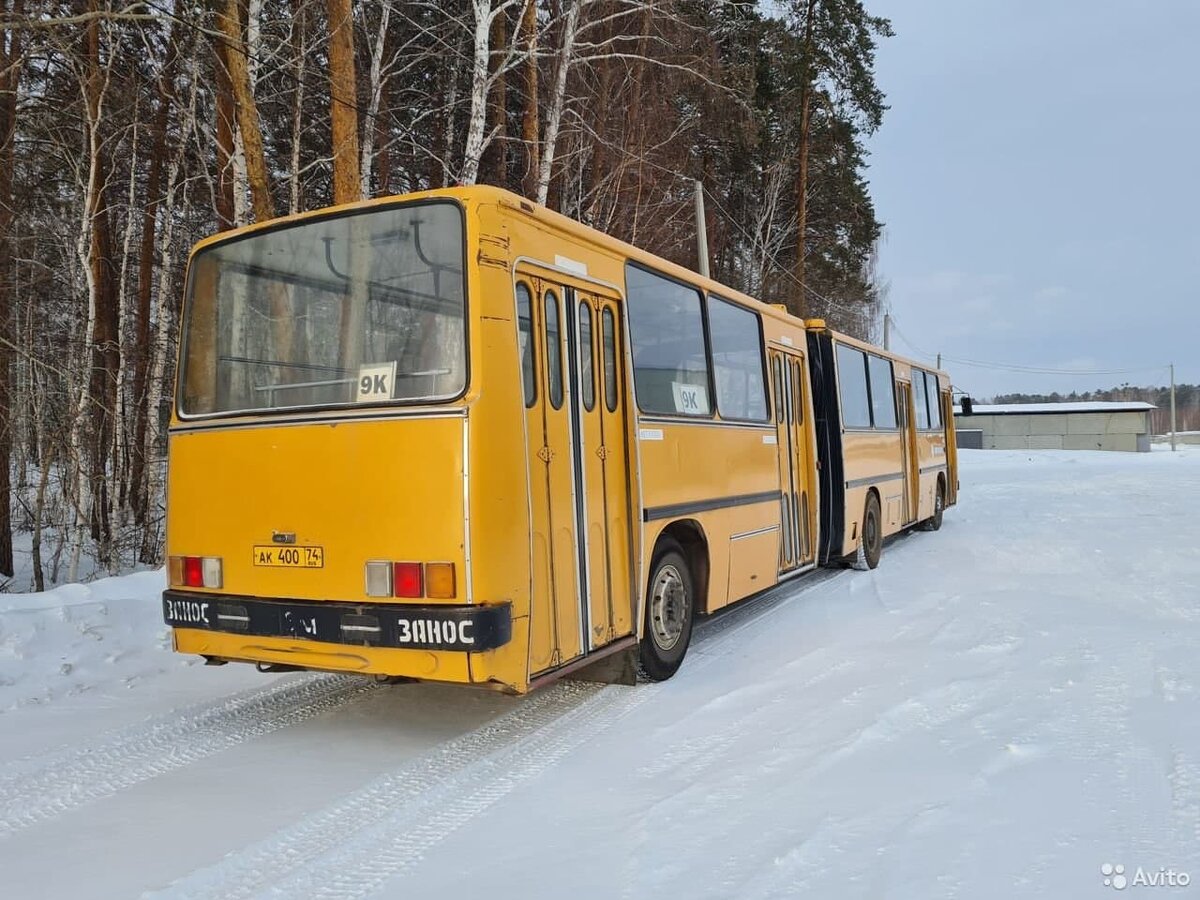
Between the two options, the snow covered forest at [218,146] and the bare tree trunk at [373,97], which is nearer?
the snow covered forest at [218,146]

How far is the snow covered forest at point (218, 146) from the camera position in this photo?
39.1 ft

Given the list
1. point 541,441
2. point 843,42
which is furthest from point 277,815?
point 843,42

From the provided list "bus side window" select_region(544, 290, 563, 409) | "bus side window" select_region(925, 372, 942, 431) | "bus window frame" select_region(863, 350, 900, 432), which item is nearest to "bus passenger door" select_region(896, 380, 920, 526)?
"bus window frame" select_region(863, 350, 900, 432)

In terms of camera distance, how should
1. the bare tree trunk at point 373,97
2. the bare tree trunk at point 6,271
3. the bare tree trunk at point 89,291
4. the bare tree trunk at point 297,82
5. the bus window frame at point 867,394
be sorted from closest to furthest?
1. the bus window frame at point 867,394
2. the bare tree trunk at point 297,82
3. the bare tree trunk at point 89,291
4. the bare tree trunk at point 6,271
5. the bare tree trunk at point 373,97

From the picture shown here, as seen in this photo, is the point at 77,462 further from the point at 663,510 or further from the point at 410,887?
the point at 410,887

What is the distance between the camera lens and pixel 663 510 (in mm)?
6250

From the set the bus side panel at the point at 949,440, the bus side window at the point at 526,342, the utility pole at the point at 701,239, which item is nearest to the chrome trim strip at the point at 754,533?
the bus side window at the point at 526,342

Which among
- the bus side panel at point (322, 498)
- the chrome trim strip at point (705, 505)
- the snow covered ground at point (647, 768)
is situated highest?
the bus side panel at point (322, 498)

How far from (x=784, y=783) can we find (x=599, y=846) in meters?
1.06

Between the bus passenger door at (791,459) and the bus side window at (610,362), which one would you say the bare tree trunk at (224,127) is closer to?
the bus passenger door at (791,459)

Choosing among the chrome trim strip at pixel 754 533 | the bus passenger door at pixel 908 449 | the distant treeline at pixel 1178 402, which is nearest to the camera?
the chrome trim strip at pixel 754 533

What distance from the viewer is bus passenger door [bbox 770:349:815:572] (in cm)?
889

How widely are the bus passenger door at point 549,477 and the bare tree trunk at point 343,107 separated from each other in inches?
243

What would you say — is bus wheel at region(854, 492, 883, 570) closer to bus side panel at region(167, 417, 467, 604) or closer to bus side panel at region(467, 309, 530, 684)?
bus side panel at region(467, 309, 530, 684)
